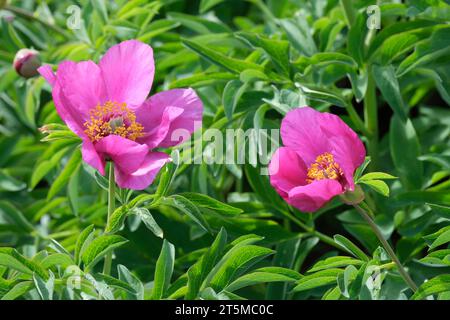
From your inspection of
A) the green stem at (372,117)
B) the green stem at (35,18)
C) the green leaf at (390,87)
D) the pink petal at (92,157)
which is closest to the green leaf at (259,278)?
the pink petal at (92,157)

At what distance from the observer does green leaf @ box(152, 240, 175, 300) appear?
44.9 inches

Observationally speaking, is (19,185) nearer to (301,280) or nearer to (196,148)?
(196,148)

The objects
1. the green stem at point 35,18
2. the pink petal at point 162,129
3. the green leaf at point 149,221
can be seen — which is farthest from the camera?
the green stem at point 35,18

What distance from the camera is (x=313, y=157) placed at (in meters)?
1.18

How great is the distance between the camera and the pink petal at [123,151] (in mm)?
1130

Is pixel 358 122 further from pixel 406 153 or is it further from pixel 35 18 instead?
pixel 35 18

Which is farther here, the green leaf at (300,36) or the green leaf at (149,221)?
the green leaf at (300,36)

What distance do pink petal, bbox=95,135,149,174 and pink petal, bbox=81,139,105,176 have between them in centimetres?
1

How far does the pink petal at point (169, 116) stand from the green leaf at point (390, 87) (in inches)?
10.9

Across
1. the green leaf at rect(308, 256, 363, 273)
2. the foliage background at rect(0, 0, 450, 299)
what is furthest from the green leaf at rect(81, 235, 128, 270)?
the green leaf at rect(308, 256, 363, 273)

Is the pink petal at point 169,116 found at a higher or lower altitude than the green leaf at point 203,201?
higher

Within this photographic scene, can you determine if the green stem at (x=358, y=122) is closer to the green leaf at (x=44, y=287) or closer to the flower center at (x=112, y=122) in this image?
the flower center at (x=112, y=122)

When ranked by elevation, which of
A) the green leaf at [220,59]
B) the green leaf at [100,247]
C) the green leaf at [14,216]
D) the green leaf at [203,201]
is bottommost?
the green leaf at [14,216]

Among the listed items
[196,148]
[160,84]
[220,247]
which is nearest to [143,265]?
[196,148]
